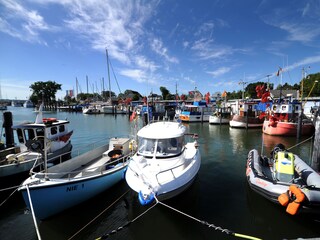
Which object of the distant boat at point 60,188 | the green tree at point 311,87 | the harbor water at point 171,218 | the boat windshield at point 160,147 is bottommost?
the harbor water at point 171,218

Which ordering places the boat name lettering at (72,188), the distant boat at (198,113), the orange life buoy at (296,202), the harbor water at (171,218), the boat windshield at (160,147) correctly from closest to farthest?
the orange life buoy at (296,202) < the harbor water at (171,218) < the boat name lettering at (72,188) < the boat windshield at (160,147) < the distant boat at (198,113)

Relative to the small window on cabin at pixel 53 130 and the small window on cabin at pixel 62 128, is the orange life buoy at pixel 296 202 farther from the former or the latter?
the small window on cabin at pixel 62 128

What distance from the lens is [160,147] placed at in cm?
853

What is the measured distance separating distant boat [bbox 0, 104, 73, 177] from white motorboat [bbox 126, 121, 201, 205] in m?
3.69

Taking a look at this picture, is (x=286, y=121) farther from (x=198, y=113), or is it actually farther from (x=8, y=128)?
(x=8, y=128)

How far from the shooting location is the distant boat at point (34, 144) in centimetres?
816

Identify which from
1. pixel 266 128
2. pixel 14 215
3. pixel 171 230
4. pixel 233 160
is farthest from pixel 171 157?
pixel 266 128

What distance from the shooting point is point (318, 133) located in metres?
10.2

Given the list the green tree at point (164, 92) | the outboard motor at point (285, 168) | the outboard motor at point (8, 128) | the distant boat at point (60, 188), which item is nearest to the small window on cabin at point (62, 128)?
the outboard motor at point (8, 128)

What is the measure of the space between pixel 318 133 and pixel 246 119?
22.2 m

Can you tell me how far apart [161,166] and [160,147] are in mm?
1007

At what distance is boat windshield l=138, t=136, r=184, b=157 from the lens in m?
8.45

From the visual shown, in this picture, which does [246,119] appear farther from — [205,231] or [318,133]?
[205,231]

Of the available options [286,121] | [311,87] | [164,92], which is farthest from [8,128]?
[164,92]
